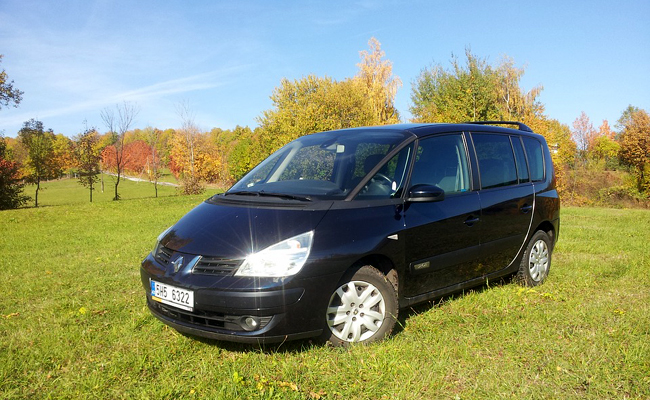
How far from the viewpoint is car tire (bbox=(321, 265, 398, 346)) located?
11.6 ft

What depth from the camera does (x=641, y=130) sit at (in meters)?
35.6

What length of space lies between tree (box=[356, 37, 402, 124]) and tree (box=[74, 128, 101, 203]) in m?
25.0

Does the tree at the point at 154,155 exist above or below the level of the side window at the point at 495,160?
above

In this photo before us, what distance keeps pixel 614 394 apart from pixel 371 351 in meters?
1.55

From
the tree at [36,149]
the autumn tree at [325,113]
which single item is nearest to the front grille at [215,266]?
the autumn tree at [325,113]

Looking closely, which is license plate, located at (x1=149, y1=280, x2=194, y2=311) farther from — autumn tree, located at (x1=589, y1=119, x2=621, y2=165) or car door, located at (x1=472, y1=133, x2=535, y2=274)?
autumn tree, located at (x1=589, y1=119, x2=621, y2=165)

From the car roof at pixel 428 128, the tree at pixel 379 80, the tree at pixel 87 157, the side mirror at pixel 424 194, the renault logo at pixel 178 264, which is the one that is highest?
the tree at pixel 379 80

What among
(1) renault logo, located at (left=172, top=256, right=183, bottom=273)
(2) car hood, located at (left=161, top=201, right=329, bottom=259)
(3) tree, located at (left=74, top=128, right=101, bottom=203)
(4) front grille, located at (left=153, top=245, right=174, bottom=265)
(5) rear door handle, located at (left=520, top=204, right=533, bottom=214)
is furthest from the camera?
(3) tree, located at (left=74, top=128, right=101, bottom=203)

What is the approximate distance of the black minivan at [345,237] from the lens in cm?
330

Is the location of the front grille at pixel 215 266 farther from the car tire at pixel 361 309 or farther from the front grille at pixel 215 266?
the car tire at pixel 361 309

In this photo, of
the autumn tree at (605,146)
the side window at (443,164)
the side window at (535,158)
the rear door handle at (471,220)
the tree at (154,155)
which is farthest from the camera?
the autumn tree at (605,146)

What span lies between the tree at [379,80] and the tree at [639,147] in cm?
1904

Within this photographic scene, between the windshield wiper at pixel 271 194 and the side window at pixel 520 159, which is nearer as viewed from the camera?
the windshield wiper at pixel 271 194

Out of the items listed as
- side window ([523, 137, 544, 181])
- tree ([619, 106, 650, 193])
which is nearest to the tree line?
tree ([619, 106, 650, 193])
